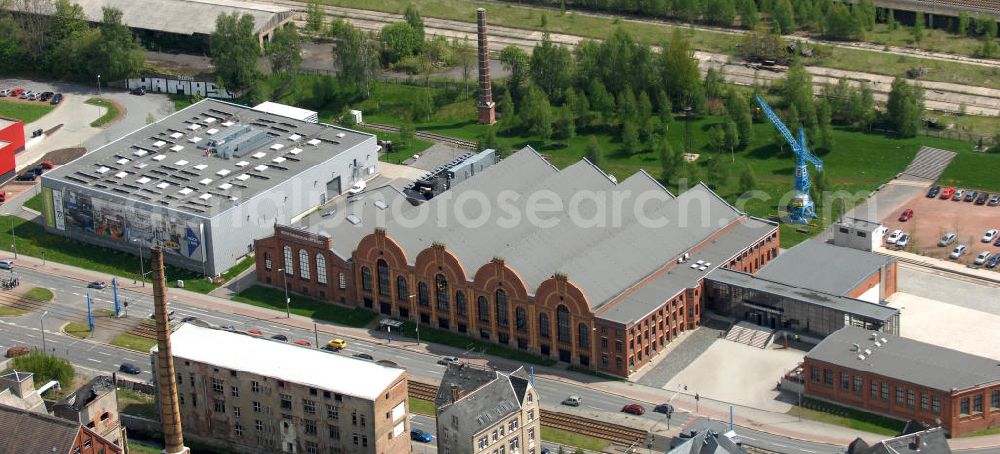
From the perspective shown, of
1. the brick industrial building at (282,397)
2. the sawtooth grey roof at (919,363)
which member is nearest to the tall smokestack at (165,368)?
the brick industrial building at (282,397)

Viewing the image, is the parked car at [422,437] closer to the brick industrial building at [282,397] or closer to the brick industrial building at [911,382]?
the brick industrial building at [282,397]

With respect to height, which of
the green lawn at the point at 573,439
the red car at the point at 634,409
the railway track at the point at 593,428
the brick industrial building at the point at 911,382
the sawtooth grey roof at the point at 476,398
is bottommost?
the green lawn at the point at 573,439

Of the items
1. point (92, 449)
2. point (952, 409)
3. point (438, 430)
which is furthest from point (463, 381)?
point (952, 409)

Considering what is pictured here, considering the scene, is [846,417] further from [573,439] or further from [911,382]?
[573,439]

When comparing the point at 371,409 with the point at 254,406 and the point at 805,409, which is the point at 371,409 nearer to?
the point at 254,406

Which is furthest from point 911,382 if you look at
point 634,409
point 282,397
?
point 282,397

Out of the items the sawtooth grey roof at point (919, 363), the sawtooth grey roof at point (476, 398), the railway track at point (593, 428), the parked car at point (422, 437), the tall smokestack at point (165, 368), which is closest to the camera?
the tall smokestack at point (165, 368)
